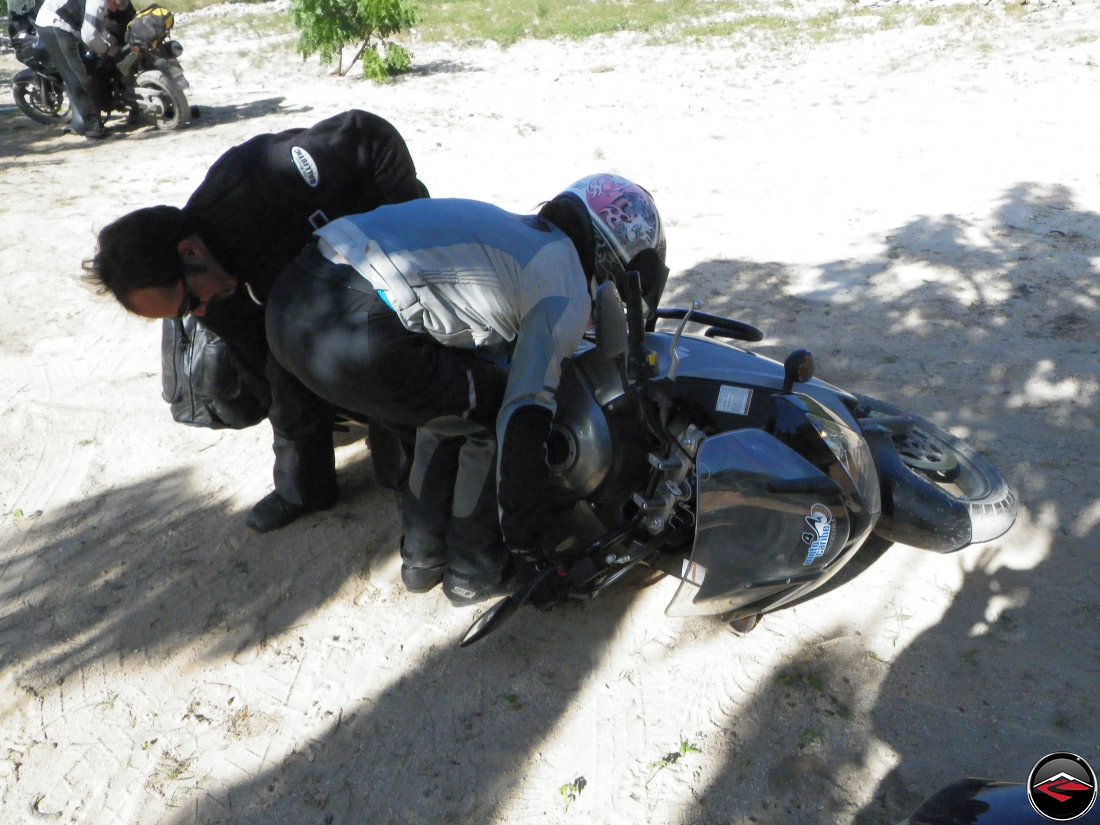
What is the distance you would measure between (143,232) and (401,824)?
6.16 ft

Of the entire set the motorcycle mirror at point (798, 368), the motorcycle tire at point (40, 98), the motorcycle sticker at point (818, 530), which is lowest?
the motorcycle tire at point (40, 98)

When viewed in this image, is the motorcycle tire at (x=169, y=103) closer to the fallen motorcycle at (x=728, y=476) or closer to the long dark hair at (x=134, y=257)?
the long dark hair at (x=134, y=257)

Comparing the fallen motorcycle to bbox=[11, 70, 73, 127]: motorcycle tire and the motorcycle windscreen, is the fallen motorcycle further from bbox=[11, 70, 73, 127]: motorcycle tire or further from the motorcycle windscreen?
bbox=[11, 70, 73, 127]: motorcycle tire

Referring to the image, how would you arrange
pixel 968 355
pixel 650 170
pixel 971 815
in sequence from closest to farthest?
1. pixel 971 815
2. pixel 968 355
3. pixel 650 170

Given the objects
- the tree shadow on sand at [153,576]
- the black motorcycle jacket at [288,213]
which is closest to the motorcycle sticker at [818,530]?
the tree shadow on sand at [153,576]

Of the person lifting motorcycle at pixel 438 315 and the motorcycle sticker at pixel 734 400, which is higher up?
the person lifting motorcycle at pixel 438 315

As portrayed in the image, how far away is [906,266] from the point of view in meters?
5.70

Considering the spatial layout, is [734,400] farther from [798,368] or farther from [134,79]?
[134,79]

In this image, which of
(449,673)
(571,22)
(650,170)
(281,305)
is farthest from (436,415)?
(571,22)

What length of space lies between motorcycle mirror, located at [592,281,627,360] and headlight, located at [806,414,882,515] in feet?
2.01

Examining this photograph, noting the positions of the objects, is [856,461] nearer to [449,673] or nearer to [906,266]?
[449,673]

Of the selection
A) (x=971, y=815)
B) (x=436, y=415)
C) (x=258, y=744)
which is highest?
(x=436, y=415)

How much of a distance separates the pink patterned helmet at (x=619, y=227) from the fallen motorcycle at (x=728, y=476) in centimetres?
43

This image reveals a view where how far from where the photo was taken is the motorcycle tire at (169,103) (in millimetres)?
10180
